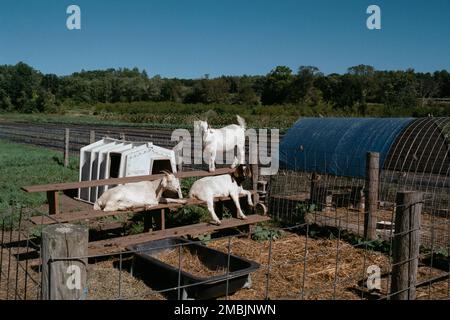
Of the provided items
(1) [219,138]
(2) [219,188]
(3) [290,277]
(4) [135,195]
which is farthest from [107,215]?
(3) [290,277]

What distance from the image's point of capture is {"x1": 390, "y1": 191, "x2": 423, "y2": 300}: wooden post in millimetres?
4715

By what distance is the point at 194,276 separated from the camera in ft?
18.0

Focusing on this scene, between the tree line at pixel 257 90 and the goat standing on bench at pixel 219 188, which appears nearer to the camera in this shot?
the goat standing on bench at pixel 219 188

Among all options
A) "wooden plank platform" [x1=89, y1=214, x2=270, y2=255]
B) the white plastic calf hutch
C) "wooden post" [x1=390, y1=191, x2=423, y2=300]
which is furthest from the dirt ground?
the white plastic calf hutch

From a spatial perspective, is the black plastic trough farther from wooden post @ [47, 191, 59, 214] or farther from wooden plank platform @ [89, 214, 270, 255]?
wooden post @ [47, 191, 59, 214]

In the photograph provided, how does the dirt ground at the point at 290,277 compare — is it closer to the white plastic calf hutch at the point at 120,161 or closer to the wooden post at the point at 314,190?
the wooden post at the point at 314,190

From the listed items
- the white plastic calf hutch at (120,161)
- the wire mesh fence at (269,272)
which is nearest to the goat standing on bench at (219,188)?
the wire mesh fence at (269,272)

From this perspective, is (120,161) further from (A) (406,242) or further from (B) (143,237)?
(A) (406,242)

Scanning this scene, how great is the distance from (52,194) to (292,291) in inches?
157

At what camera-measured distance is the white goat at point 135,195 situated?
7566 millimetres

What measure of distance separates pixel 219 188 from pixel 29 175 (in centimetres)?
883

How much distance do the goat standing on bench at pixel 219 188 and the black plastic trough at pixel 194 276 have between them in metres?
1.04
